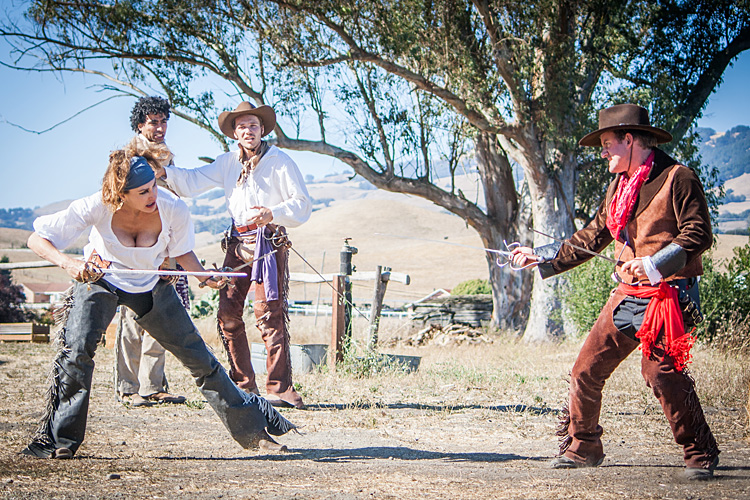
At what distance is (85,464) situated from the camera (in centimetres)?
384

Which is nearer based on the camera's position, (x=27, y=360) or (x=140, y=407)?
(x=140, y=407)

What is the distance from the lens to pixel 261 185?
18.5 feet

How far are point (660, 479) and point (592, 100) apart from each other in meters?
11.8

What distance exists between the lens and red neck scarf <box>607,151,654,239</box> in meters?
3.90

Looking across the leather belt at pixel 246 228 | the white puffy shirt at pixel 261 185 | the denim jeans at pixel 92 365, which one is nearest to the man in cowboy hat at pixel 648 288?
the denim jeans at pixel 92 365

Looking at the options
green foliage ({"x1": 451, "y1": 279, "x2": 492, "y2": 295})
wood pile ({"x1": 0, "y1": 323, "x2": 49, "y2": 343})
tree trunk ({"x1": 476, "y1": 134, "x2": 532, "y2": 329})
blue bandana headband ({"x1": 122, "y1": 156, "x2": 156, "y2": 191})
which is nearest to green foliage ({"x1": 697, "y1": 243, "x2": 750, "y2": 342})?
tree trunk ({"x1": 476, "y1": 134, "x2": 532, "y2": 329})

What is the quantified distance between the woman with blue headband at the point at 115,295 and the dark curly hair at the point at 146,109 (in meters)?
1.93

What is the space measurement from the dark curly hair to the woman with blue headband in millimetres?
1928

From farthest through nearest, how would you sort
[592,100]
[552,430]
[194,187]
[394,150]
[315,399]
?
1. [394,150]
2. [592,100]
3. [315,399]
4. [194,187]
5. [552,430]

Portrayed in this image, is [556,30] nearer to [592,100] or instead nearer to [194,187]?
[592,100]

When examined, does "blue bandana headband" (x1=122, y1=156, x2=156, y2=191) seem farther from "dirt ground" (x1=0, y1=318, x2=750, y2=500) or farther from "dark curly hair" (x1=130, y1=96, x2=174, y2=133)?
"dark curly hair" (x1=130, y1=96, x2=174, y2=133)

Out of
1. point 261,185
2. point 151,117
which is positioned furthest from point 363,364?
point 151,117

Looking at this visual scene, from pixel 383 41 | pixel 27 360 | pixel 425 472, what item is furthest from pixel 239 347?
pixel 383 41

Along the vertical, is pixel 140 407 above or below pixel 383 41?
below
